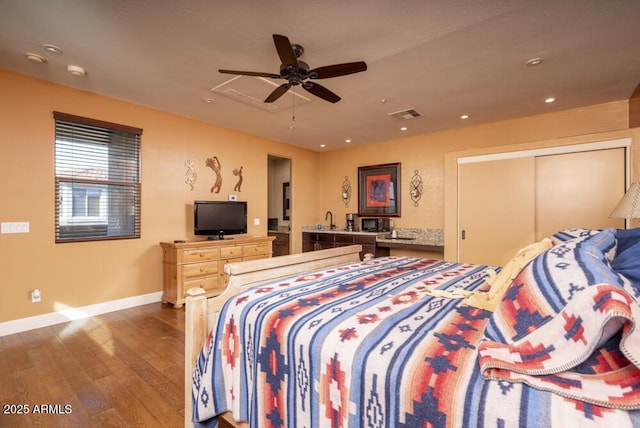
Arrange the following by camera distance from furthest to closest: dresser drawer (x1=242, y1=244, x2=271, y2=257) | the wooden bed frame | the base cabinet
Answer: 1. the base cabinet
2. dresser drawer (x1=242, y1=244, x2=271, y2=257)
3. the wooden bed frame

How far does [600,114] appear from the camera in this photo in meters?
3.69

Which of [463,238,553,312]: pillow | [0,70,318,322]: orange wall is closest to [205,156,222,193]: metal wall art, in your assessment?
[0,70,318,322]: orange wall

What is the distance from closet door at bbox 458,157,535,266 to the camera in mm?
3834

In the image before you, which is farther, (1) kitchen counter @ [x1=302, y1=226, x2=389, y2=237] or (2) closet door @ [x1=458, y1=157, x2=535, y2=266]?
(1) kitchen counter @ [x1=302, y1=226, x2=389, y2=237]

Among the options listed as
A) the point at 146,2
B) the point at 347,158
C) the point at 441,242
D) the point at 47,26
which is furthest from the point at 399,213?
the point at 47,26

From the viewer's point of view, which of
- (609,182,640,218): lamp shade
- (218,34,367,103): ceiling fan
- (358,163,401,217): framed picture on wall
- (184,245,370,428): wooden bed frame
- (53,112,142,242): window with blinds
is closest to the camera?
(184,245,370,428): wooden bed frame

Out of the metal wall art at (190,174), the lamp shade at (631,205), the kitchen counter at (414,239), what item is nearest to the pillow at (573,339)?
the lamp shade at (631,205)

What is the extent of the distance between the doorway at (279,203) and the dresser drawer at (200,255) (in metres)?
2.24

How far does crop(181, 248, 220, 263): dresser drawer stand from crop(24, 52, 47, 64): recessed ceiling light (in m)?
2.31

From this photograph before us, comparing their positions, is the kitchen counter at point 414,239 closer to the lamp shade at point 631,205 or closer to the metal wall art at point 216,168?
the lamp shade at point 631,205

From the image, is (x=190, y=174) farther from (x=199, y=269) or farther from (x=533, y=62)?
(x=533, y=62)

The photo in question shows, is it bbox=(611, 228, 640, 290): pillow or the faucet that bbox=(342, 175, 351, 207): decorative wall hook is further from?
bbox=(611, 228, 640, 290): pillow

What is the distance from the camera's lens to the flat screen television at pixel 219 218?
4.21m

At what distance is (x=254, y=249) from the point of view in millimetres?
4543
